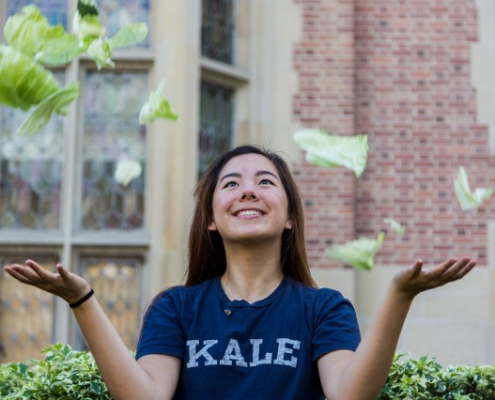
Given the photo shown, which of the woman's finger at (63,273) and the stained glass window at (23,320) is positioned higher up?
the woman's finger at (63,273)

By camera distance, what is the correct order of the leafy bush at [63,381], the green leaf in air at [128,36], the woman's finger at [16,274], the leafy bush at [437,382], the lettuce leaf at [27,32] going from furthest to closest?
the green leaf in air at [128,36], the leafy bush at [437,382], the leafy bush at [63,381], the lettuce leaf at [27,32], the woman's finger at [16,274]

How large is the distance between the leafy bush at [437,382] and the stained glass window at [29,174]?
3647mm

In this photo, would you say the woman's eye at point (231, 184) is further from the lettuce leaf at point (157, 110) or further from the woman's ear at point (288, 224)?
the lettuce leaf at point (157, 110)

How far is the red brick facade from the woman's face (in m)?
3.78

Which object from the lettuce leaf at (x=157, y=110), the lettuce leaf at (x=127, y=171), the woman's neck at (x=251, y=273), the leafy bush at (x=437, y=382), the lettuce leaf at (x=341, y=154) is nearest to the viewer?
the woman's neck at (x=251, y=273)

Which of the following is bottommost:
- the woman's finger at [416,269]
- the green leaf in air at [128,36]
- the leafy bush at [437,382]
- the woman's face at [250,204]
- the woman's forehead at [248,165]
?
the leafy bush at [437,382]

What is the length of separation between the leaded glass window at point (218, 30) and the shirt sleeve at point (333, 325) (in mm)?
4245

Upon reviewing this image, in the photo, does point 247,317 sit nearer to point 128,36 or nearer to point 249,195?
point 249,195

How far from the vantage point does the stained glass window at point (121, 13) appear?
6.52 m

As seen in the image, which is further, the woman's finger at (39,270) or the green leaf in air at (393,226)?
the green leaf in air at (393,226)

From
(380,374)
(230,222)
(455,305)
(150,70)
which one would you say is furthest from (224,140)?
(380,374)

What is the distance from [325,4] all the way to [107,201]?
2122 millimetres

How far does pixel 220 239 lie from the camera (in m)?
3.08

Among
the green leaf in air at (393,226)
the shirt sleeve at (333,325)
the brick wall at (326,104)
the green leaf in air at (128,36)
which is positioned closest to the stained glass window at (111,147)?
the brick wall at (326,104)
